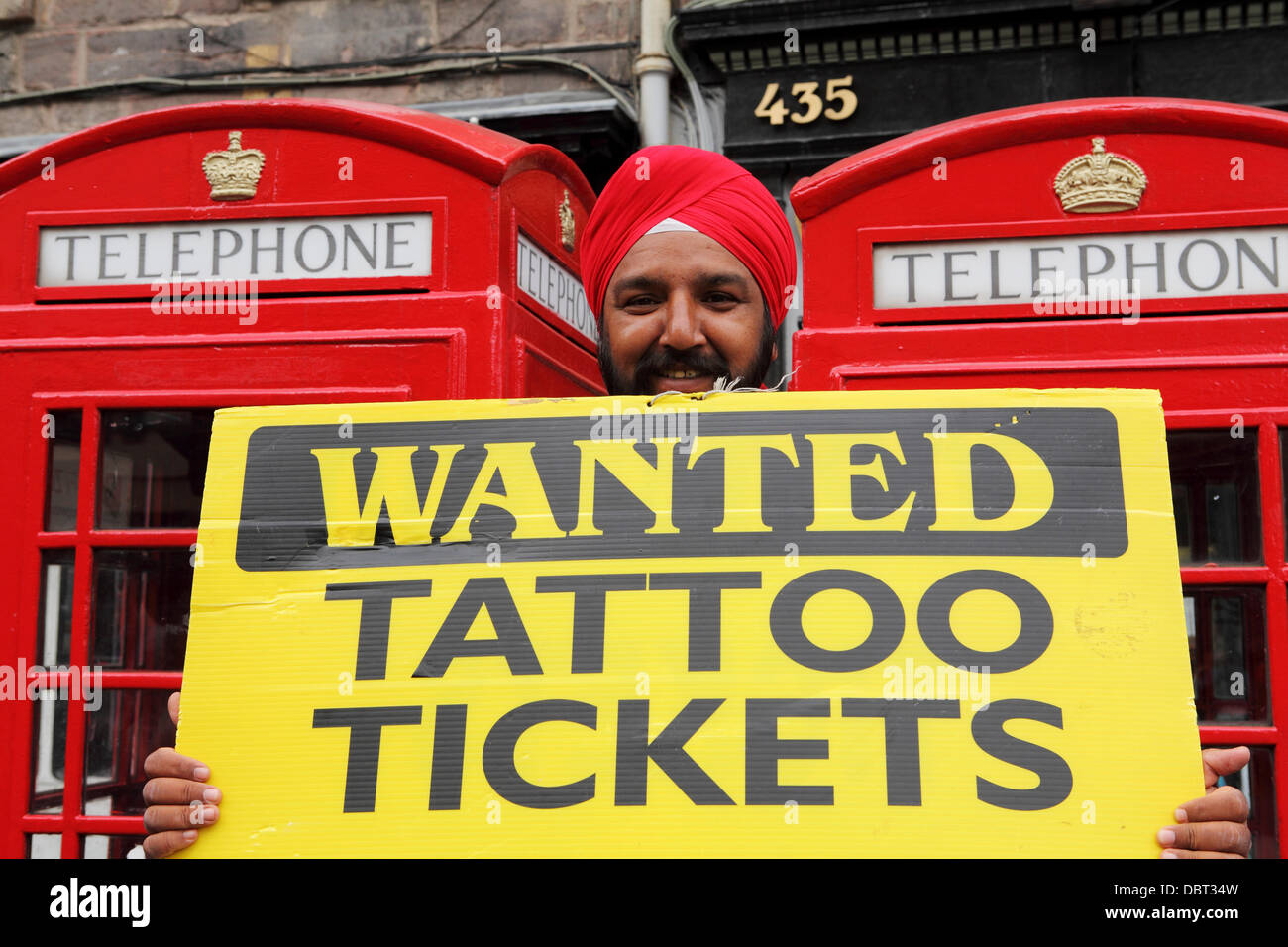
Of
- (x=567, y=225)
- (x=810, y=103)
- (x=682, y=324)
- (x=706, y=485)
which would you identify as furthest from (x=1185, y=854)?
(x=810, y=103)

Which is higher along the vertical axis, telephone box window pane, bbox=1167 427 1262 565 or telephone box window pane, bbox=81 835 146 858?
telephone box window pane, bbox=1167 427 1262 565

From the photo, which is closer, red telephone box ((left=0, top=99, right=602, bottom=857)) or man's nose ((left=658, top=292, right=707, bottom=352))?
man's nose ((left=658, top=292, right=707, bottom=352))

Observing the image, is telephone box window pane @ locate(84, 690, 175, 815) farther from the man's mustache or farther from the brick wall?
the brick wall

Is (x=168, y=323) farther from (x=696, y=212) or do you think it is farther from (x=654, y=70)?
(x=654, y=70)

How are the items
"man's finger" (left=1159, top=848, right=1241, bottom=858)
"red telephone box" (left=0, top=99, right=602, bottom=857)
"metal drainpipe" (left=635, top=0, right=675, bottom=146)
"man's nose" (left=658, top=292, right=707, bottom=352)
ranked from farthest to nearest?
1. "metal drainpipe" (left=635, top=0, right=675, bottom=146)
2. "red telephone box" (left=0, top=99, right=602, bottom=857)
3. "man's nose" (left=658, top=292, right=707, bottom=352)
4. "man's finger" (left=1159, top=848, right=1241, bottom=858)

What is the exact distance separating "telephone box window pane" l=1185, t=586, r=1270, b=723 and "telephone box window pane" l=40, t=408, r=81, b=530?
2.35m

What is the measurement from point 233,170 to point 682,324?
1.15 m

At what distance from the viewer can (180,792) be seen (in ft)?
4.73

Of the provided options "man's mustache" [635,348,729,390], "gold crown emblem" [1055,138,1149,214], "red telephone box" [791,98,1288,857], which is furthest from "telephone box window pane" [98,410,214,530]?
"gold crown emblem" [1055,138,1149,214]

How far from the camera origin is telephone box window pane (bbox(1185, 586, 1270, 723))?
7.05 ft

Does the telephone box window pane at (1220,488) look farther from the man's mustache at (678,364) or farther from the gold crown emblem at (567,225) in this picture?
the gold crown emblem at (567,225)

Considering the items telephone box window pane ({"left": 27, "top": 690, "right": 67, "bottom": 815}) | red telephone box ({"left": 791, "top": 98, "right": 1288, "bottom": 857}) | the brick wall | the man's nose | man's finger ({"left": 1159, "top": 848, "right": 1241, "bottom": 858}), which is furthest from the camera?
the brick wall

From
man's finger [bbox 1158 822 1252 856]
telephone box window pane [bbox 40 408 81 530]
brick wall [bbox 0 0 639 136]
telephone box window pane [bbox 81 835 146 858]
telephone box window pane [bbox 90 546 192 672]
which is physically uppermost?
brick wall [bbox 0 0 639 136]

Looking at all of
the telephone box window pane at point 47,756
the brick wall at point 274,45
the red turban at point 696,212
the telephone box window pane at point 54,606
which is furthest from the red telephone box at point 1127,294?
the brick wall at point 274,45
